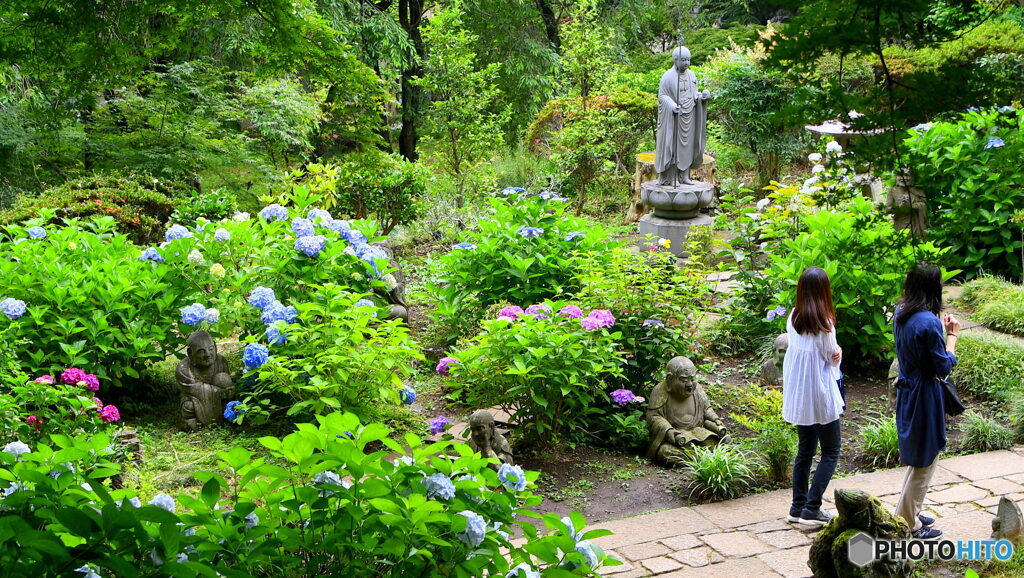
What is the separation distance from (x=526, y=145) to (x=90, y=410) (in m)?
12.6

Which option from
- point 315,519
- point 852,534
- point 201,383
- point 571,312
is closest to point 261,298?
point 201,383

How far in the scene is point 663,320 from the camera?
653 cm

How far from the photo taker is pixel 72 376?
17.7 feet

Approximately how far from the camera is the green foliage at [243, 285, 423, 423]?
561 centimetres

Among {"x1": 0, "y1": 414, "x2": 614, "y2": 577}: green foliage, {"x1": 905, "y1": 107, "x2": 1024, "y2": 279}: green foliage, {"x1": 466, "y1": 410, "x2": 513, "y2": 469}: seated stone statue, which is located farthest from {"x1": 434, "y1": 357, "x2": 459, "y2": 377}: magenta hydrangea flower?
{"x1": 905, "y1": 107, "x2": 1024, "y2": 279}: green foliage

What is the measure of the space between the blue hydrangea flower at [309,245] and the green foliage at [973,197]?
5.89 metres

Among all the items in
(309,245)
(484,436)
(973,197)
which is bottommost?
(484,436)

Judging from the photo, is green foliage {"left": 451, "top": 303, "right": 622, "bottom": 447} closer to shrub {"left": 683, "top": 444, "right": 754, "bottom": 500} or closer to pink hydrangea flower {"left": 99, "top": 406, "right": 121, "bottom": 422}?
shrub {"left": 683, "top": 444, "right": 754, "bottom": 500}

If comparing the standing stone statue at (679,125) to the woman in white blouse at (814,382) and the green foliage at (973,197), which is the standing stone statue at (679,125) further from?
the woman in white blouse at (814,382)

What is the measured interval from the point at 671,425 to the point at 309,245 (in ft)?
9.33

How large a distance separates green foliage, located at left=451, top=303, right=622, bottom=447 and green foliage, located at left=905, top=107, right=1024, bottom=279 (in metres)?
4.78

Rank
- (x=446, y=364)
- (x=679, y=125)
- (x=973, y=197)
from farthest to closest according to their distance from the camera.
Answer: (x=679, y=125)
(x=973, y=197)
(x=446, y=364)

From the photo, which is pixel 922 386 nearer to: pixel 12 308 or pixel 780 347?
pixel 780 347

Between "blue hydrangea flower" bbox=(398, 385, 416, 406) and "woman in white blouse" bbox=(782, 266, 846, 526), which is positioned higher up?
"woman in white blouse" bbox=(782, 266, 846, 526)
